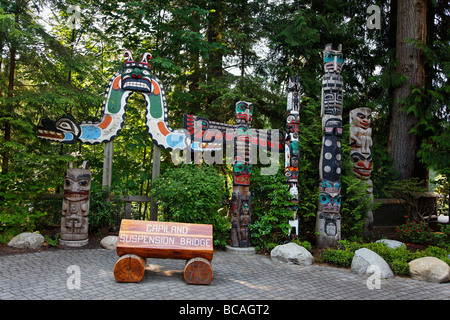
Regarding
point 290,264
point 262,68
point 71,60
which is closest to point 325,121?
point 290,264

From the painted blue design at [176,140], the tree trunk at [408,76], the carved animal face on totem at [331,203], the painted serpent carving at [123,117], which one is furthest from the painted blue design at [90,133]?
the tree trunk at [408,76]

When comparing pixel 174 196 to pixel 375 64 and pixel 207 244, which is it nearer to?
pixel 207 244

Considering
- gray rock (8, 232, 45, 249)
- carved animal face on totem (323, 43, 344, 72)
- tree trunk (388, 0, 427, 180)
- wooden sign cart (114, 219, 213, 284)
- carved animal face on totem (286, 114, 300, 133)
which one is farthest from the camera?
tree trunk (388, 0, 427, 180)

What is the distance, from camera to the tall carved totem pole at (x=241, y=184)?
25.8 feet

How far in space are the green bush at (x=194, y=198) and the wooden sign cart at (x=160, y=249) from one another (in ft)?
6.91

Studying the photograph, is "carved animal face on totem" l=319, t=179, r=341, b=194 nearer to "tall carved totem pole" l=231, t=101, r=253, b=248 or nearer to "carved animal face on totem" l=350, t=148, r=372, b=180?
"carved animal face on totem" l=350, t=148, r=372, b=180

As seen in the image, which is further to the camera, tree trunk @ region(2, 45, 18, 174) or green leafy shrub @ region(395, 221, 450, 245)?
green leafy shrub @ region(395, 221, 450, 245)

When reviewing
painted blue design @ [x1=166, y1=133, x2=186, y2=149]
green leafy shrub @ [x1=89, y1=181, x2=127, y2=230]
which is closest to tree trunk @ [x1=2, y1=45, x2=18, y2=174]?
green leafy shrub @ [x1=89, y1=181, x2=127, y2=230]

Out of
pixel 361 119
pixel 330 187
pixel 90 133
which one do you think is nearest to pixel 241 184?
pixel 330 187

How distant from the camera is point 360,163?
355 inches

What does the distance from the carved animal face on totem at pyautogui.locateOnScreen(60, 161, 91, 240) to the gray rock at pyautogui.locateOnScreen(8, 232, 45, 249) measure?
454 millimetres

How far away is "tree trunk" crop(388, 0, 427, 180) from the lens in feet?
38.0

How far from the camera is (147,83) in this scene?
8.90 meters

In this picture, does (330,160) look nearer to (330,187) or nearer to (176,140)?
(330,187)
